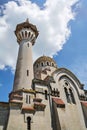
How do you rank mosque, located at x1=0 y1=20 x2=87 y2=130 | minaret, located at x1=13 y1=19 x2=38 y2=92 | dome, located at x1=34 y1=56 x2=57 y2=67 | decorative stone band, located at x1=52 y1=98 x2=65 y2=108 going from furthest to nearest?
dome, located at x1=34 y1=56 x2=57 y2=67 < minaret, located at x1=13 y1=19 x2=38 y2=92 < decorative stone band, located at x1=52 y1=98 x2=65 y2=108 < mosque, located at x1=0 y1=20 x2=87 y2=130

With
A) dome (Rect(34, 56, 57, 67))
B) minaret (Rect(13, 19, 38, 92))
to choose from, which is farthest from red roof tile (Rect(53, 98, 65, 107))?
dome (Rect(34, 56, 57, 67))

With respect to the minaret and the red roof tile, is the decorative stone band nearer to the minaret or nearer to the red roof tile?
Answer: the red roof tile

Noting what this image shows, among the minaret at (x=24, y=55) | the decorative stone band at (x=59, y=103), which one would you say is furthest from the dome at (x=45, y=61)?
the decorative stone band at (x=59, y=103)

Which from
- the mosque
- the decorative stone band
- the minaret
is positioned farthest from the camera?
the minaret

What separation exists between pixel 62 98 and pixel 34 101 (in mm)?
6142

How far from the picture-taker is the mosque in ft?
67.7

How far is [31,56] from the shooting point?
98.7 ft

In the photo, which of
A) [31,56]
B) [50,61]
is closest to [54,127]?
[31,56]

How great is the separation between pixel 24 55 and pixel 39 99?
9479mm

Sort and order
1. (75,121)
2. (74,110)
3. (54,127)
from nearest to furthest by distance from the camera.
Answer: (54,127) < (75,121) < (74,110)

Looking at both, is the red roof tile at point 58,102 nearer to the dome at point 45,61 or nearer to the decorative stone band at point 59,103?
the decorative stone band at point 59,103

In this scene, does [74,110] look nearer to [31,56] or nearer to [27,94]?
[27,94]

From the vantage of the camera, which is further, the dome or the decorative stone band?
the dome

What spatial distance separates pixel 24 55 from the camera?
29.5 m
